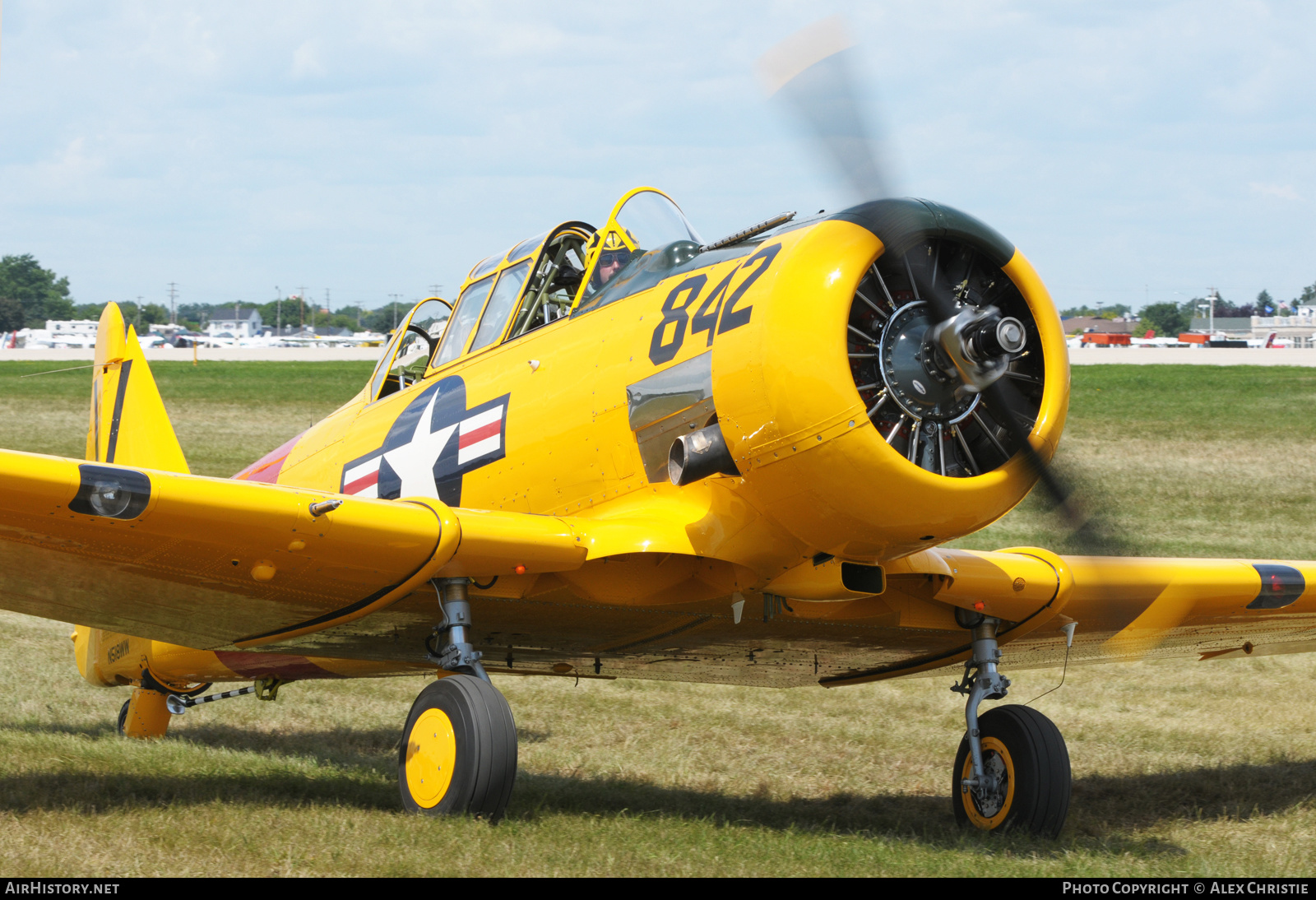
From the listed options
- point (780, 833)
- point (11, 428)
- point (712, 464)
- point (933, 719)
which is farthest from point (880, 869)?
point (11, 428)

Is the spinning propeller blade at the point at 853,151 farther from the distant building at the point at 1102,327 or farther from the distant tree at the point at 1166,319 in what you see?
the distant tree at the point at 1166,319

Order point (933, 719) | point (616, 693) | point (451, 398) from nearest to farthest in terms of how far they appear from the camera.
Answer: point (451, 398) → point (933, 719) → point (616, 693)

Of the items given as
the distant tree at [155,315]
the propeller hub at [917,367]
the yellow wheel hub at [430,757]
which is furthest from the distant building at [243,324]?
the propeller hub at [917,367]

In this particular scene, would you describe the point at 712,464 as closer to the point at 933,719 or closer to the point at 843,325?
the point at 843,325

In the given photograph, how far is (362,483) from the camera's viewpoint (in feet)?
25.1

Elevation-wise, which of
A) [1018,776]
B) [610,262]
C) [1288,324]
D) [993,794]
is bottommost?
[993,794]

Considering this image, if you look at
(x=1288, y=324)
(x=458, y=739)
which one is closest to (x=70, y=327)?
(x=1288, y=324)

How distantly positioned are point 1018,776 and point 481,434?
328cm

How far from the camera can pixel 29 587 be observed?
6.16 meters

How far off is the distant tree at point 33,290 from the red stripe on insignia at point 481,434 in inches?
6030

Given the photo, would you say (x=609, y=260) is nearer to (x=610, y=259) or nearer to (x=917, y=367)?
(x=610, y=259)

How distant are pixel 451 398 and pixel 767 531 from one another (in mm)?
2280

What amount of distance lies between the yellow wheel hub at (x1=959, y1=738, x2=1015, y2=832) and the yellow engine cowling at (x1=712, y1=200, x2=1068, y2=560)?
1.73 meters

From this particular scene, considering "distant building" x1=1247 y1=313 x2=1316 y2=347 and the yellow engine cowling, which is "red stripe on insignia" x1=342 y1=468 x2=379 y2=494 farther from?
"distant building" x1=1247 y1=313 x2=1316 y2=347
